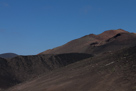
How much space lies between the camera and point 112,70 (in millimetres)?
19125

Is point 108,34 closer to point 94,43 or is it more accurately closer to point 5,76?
point 94,43

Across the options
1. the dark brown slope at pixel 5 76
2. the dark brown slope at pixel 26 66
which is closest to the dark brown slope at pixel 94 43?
the dark brown slope at pixel 26 66

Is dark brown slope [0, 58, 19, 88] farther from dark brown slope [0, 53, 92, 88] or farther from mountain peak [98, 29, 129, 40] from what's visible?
mountain peak [98, 29, 129, 40]

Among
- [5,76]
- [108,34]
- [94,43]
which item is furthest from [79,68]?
[108,34]

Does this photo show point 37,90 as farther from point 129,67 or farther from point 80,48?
point 80,48

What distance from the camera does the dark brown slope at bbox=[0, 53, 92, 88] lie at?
4779cm

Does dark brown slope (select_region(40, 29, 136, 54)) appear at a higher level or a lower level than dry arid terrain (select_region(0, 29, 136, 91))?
higher

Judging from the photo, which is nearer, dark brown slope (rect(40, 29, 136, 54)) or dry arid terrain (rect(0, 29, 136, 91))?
dry arid terrain (rect(0, 29, 136, 91))

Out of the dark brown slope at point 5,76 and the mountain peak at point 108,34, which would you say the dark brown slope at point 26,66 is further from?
the mountain peak at point 108,34

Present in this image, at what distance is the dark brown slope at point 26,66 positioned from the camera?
4779 cm

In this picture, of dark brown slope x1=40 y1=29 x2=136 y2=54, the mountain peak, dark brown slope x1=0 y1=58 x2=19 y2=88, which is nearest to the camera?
dark brown slope x1=0 y1=58 x2=19 y2=88

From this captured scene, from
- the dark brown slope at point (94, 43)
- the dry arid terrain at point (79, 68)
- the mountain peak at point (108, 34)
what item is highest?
the mountain peak at point (108, 34)

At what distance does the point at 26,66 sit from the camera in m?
54.3

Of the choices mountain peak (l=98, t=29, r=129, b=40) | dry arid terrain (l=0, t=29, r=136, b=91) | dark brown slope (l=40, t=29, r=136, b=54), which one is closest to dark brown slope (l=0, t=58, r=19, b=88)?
dry arid terrain (l=0, t=29, r=136, b=91)
